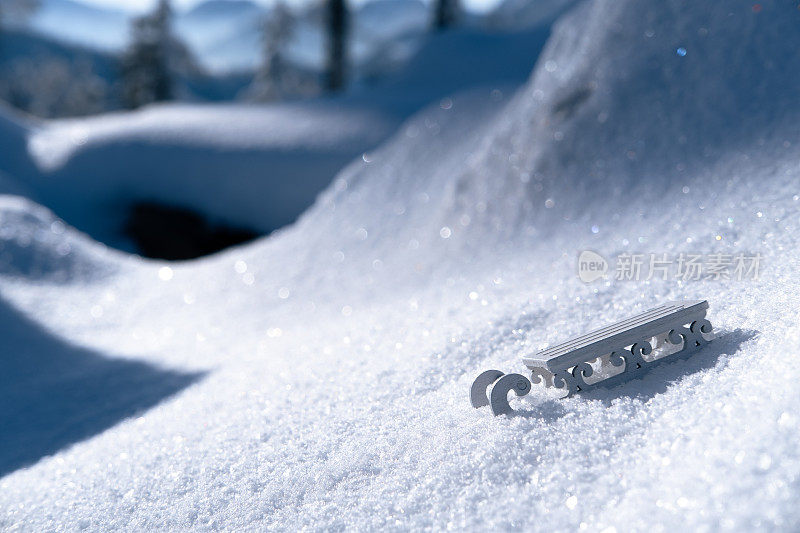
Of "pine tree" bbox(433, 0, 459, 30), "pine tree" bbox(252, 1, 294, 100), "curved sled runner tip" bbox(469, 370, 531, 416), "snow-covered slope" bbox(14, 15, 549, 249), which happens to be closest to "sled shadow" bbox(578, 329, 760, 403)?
"curved sled runner tip" bbox(469, 370, 531, 416)

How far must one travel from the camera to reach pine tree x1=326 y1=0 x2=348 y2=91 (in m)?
16.7

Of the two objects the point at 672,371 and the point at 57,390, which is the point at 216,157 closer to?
the point at 57,390

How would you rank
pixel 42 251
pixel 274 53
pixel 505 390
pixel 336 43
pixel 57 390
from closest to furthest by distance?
pixel 505 390 < pixel 57 390 < pixel 42 251 < pixel 336 43 < pixel 274 53

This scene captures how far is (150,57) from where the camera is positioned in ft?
68.9

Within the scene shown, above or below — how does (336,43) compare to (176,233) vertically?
above

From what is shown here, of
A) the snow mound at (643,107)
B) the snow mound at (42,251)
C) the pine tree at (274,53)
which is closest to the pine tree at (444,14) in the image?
the pine tree at (274,53)

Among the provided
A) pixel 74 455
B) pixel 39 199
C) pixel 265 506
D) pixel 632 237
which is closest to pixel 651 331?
pixel 632 237

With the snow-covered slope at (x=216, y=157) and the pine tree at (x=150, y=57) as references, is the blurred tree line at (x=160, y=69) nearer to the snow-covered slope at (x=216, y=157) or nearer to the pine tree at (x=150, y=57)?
the pine tree at (x=150, y=57)

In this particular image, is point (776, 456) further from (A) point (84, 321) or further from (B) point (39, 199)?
(B) point (39, 199)

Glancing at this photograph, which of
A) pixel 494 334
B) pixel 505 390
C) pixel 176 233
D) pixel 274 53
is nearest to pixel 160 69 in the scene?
pixel 274 53

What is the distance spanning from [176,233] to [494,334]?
8032 millimetres

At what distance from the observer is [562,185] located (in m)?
4.29

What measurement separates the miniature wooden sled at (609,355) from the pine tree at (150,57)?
2134 centimetres

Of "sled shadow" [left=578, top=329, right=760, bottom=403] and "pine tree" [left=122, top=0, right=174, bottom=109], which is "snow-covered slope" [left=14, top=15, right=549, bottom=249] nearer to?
"sled shadow" [left=578, top=329, right=760, bottom=403]
